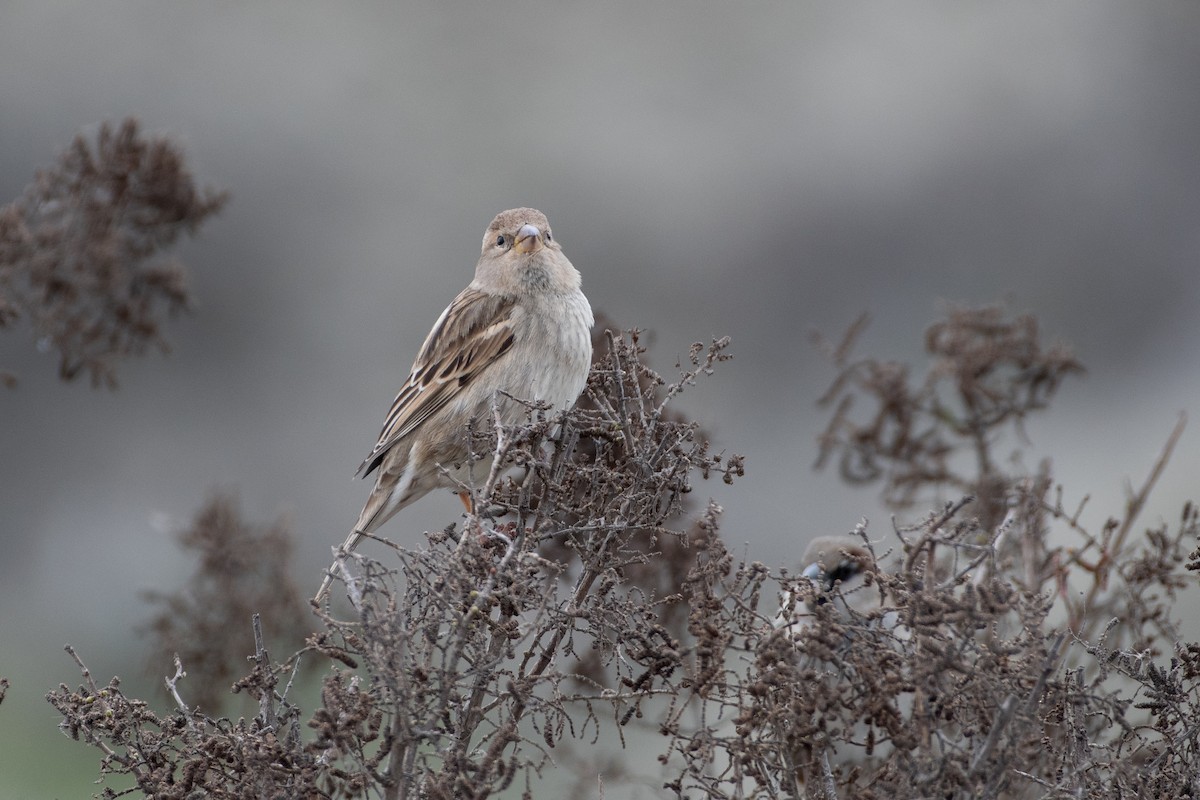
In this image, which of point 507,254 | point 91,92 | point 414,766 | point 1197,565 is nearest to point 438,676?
point 414,766

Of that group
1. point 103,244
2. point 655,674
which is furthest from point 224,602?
point 655,674

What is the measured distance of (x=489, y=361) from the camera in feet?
14.6

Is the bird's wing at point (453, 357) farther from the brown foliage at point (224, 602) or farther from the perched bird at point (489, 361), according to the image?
the brown foliage at point (224, 602)

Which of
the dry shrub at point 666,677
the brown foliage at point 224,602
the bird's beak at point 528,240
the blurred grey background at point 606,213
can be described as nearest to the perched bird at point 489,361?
the bird's beak at point 528,240

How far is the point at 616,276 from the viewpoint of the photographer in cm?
1185

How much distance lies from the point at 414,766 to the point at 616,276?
990cm

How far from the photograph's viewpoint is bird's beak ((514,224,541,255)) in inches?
178

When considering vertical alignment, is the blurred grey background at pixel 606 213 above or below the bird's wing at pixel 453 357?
above

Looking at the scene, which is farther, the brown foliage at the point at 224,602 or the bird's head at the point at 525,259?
the bird's head at the point at 525,259

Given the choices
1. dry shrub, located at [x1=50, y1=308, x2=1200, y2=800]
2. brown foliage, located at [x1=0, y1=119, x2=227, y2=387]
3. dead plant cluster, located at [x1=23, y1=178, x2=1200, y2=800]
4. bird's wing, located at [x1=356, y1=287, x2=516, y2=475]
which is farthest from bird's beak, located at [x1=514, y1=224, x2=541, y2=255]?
dry shrub, located at [x1=50, y1=308, x2=1200, y2=800]

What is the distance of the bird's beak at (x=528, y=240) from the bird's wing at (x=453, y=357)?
19 cm

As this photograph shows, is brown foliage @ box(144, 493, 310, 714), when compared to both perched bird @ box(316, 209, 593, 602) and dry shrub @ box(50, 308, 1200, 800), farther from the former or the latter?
dry shrub @ box(50, 308, 1200, 800)

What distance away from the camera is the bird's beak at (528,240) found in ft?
14.8

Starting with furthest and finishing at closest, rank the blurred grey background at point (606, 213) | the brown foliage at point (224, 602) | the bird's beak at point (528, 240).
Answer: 1. the blurred grey background at point (606, 213)
2. the bird's beak at point (528, 240)
3. the brown foliage at point (224, 602)
